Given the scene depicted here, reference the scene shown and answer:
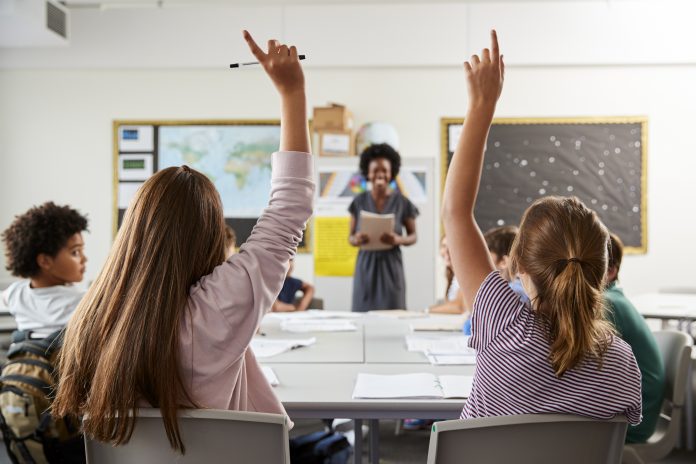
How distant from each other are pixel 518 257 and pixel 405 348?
3.97 ft

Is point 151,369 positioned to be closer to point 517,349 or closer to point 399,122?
point 517,349

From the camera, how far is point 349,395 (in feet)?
5.69

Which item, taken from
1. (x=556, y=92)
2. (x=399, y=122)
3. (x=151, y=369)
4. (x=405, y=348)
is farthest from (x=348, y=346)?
(x=556, y=92)

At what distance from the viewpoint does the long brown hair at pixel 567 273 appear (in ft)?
3.86

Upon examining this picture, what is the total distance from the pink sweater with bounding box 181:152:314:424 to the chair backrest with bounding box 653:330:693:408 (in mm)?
1505

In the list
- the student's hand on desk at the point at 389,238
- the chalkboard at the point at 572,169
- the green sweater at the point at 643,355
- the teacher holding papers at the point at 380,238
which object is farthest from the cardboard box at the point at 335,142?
the green sweater at the point at 643,355

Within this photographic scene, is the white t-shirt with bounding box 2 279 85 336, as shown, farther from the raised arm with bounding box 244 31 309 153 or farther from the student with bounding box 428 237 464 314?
the student with bounding box 428 237 464 314

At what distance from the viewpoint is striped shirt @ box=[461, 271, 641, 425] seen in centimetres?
116

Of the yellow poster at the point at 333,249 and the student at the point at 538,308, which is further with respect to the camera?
the yellow poster at the point at 333,249

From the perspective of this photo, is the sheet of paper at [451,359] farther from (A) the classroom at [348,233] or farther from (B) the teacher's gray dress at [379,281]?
(B) the teacher's gray dress at [379,281]

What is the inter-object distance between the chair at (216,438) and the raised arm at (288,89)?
48 centimetres

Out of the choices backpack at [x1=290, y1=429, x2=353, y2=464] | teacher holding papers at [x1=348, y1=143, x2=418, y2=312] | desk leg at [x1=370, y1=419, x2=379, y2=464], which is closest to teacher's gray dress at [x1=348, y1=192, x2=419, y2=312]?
teacher holding papers at [x1=348, y1=143, x2=418, y2=312]

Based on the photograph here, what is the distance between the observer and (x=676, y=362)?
2.15m

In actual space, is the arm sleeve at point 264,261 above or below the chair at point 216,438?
above
